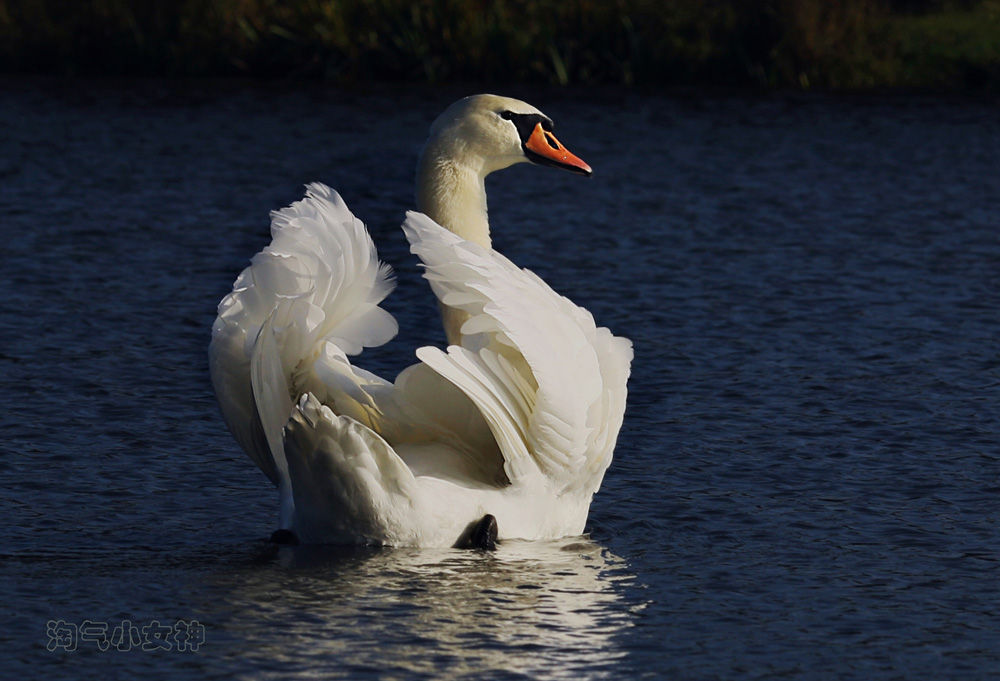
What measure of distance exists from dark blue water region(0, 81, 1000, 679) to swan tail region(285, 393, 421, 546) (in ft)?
0.49

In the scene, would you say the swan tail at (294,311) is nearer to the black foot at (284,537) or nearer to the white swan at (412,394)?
the white swan at (412,394)

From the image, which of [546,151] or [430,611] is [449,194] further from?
[430,611]

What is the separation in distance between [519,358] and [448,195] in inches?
43.5

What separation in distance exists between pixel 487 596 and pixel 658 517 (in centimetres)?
158

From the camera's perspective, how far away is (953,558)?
7145 mm

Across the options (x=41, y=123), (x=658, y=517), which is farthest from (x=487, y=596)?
(x=41, y=123)

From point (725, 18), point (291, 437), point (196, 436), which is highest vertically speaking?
point (725, 18)

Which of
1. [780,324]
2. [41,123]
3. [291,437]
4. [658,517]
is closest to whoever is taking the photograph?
[291,437]

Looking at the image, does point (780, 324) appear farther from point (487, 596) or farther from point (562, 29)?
point (562, 29)
